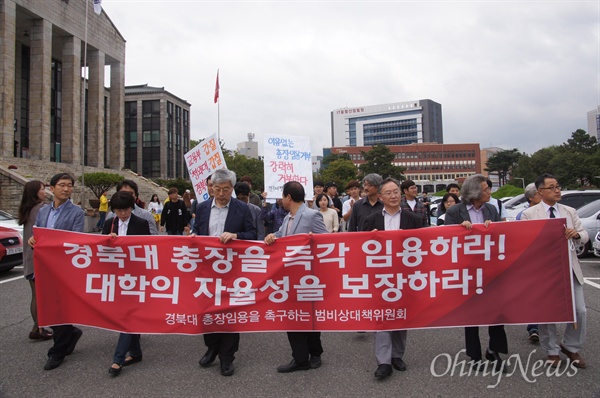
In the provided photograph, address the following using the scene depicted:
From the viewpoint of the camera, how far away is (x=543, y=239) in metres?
4.09

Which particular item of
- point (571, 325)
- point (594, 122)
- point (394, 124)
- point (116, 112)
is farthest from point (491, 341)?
point (594, 122)

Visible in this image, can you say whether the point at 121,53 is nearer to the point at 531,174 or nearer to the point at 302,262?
the point at 302,262

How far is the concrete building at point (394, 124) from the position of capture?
5522 inches

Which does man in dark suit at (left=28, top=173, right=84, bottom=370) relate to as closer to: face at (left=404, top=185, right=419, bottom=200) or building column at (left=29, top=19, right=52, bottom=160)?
face at (left=404, top=185, right=419, bottom=200)

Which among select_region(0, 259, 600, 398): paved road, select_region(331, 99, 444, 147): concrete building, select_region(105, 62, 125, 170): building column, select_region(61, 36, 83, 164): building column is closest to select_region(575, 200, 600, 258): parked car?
select_region(0, 259, 600, 398): paved road

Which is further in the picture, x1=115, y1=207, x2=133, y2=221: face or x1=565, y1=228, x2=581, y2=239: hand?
x1=115, y1=207, x2=133, y2=221: face

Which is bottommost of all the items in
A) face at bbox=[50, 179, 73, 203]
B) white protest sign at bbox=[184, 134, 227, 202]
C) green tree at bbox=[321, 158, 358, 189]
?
face at bbox=[50, 179, 73, 203]

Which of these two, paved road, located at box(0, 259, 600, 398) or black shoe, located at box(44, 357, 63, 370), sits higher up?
black shoe, located at box(44, 357, 63, 370)

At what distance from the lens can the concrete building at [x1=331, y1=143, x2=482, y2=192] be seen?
115m

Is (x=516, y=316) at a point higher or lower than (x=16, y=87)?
lower

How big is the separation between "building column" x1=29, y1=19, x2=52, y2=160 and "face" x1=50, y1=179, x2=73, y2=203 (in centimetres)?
3190

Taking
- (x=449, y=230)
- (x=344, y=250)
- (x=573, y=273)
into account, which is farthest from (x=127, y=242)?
(x=573, y=273)

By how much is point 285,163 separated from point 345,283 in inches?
195

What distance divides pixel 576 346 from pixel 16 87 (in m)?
40.1
